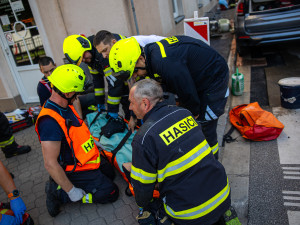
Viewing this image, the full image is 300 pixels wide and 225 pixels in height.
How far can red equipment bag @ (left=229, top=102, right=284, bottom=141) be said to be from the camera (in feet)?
11.0

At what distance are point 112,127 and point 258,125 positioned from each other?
2016mm

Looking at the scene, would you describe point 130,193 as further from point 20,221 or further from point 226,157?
point 226,157

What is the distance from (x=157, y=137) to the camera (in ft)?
5.34

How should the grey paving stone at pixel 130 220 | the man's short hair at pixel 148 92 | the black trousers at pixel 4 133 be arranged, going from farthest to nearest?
the black trousers at pixel 4 133 < the grey paving stone at pixel 130 220 < the man's short hair at pixel 148 92

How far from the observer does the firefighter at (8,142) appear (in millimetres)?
3837

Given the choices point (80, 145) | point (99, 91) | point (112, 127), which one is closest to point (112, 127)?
point (112, 127)

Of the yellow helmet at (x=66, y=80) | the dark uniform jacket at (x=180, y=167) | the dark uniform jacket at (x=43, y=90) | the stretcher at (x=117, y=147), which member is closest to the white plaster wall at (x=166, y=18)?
the dark uniform jacket at (x=43, y=90)

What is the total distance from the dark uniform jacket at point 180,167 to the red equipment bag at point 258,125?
1.87 metres

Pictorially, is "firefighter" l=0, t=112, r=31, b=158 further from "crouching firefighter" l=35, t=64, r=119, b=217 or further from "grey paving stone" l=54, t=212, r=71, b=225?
"grey paving stone" l=54, t=212, r=71, b=225

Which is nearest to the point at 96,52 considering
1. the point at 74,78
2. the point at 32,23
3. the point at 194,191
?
the point at 74,78

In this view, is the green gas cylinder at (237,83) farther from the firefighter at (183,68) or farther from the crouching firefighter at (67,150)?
the crouching firefighter at (67,150)

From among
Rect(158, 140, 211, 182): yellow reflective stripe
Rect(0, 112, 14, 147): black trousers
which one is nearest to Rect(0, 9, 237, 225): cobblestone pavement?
Rect(0, 112, 14, 147): black trousers

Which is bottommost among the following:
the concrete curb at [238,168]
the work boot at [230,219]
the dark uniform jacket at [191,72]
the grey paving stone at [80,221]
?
the concrete curb at [238,168]

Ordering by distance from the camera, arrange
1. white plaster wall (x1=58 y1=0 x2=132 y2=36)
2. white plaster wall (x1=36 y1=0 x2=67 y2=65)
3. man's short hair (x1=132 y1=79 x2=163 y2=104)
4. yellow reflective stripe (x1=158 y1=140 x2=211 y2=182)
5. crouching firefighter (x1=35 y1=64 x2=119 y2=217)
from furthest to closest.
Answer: white plaster wall (x1=36 y1=0 x2=67 y2=65), white plaster wall (x1=58 y1=0 x2=132 y2=36), crouching firefighter (x1=35 y1=64 x2=119 y2=217), man's short hair (x1=132 y1=79 x2=163 y2=104), yellow reflective stripe (x1=158 y1=140 x2=211 y2=182)
